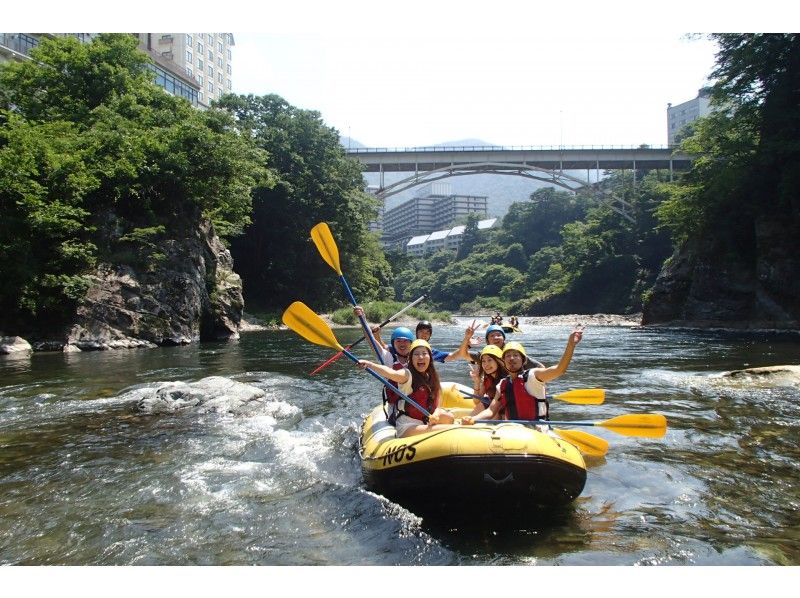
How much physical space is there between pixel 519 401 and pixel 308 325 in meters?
2.26

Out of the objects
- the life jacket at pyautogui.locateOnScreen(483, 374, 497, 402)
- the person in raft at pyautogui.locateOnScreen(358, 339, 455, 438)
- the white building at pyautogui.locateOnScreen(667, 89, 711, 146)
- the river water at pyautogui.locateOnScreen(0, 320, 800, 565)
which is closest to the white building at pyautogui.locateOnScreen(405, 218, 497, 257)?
the white building at pyautogui.locateOnScreen(667, 89, 711, 146)

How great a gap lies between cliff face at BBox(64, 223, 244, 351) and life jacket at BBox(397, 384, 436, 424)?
1346 centimetres

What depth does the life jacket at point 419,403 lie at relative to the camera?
510cm

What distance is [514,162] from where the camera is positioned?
4722 centimetres

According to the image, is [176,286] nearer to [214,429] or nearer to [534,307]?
[214,429]

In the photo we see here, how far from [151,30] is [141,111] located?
54.0ft

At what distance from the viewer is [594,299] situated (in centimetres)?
5319

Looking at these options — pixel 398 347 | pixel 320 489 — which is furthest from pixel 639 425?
pixel 320 489

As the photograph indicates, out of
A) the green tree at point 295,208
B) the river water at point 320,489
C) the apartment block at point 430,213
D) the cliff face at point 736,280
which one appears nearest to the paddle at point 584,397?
the river water at point 320,489

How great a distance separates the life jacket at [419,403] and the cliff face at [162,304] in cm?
1346

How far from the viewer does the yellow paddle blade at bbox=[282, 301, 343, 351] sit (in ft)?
19.6

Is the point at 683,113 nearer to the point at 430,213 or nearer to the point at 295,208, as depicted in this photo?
the point at 430,213

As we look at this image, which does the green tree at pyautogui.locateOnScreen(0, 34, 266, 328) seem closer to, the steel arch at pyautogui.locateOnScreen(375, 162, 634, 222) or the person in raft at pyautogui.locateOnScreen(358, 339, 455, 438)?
the person in raft at pyautogui.locateOnScreen(358, 339, 455, 438)
